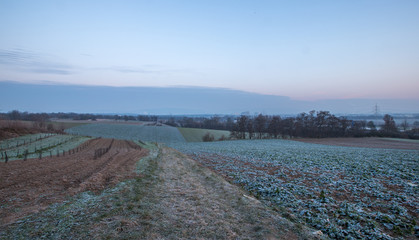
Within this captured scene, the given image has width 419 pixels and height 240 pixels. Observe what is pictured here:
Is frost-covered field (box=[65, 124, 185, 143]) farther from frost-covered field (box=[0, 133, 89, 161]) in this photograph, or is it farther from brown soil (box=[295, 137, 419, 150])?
brown soil (box=[295, 137, 419, 150])

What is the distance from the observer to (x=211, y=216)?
891 centimetres

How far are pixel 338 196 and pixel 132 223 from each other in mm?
10570

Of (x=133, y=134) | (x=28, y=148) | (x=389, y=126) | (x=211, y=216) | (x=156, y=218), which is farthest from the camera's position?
(x=389, y=126)

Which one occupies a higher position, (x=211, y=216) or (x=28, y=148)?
(x=211, y=216)

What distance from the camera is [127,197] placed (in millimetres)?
10797

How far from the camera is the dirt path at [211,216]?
7.43 metres

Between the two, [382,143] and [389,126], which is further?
[389,126]

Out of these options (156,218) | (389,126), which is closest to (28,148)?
(156,218)

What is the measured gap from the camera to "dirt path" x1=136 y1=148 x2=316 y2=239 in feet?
24.4

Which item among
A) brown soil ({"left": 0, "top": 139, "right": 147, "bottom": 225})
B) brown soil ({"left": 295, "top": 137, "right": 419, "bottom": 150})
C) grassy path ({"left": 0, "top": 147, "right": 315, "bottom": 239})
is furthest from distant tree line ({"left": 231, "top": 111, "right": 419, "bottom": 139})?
grassy path ({"left": 0, "top": 147, "right": 315, "bottom": 239})

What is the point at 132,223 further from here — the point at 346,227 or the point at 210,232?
the point at 346,227

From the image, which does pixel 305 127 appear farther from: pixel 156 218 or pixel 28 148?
pixel 156 218

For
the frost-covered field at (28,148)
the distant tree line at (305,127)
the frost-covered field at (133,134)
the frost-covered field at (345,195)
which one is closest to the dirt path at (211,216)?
the frost-covered field at (345,195)

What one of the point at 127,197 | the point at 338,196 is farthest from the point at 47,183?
the point at 338,196
